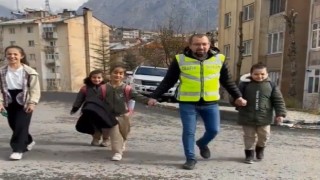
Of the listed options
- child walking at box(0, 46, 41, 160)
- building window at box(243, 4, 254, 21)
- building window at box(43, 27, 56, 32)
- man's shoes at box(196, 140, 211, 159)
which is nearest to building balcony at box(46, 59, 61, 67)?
building window at box(43, 27, 56, 32)

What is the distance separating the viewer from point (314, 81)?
22281mm

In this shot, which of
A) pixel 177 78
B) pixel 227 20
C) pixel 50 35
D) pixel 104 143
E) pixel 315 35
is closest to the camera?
pixel 177 78

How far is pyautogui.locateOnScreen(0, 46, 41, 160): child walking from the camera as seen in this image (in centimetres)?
516

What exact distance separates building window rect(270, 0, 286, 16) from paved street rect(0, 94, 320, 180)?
1987 cm

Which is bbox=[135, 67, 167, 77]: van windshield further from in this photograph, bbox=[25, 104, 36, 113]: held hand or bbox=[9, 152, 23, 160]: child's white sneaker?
bbox=[9, 152, 23, 160]: child's white sneaker

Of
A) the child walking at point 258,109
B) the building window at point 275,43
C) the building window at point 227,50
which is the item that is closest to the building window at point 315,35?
the building window at point 275,43

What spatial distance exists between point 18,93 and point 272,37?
2394cm

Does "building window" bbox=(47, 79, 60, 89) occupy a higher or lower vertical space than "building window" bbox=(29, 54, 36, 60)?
lower

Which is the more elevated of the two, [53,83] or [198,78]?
[198,78]

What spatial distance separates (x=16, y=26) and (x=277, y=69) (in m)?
51.5

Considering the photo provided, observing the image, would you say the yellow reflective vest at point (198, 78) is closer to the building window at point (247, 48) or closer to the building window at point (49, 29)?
the building window at point (247, 48)

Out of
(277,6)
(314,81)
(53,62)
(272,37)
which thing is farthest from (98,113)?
(53,62)

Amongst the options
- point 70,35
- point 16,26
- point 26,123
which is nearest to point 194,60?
Answer: point 26,123

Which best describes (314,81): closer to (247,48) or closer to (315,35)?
(315,35)
